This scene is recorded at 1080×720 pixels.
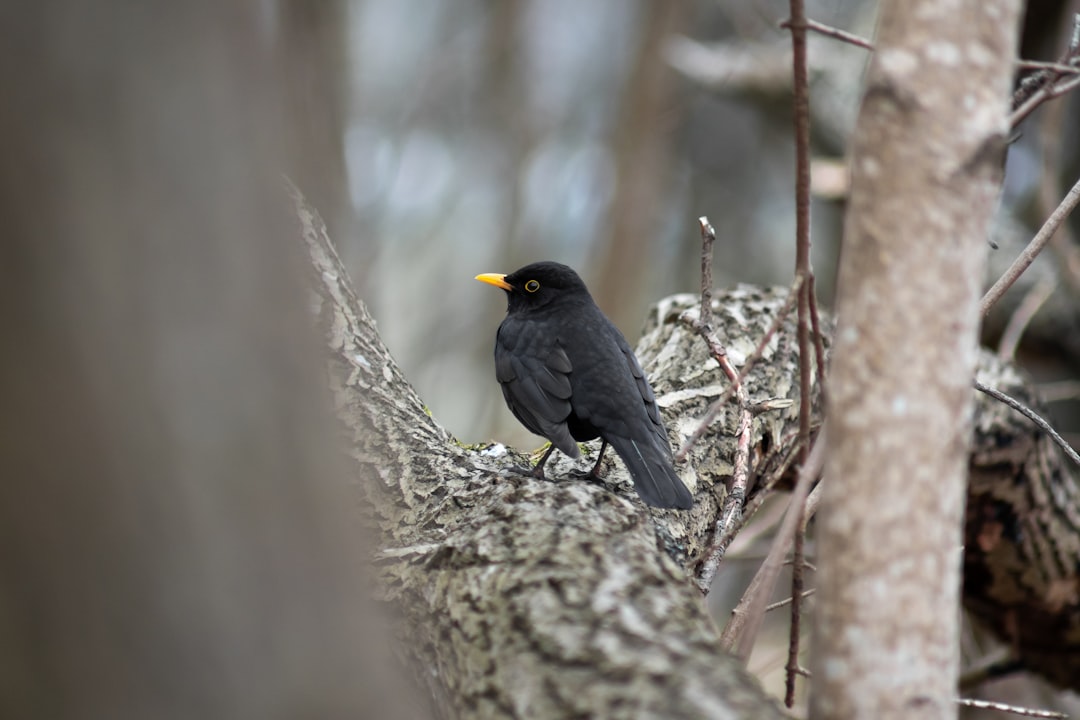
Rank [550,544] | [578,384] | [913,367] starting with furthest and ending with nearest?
[578,384]
[550,544]
[913,367]

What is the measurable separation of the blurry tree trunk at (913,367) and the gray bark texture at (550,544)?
27 centimetres

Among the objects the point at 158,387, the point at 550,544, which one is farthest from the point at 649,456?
the point at 158,387

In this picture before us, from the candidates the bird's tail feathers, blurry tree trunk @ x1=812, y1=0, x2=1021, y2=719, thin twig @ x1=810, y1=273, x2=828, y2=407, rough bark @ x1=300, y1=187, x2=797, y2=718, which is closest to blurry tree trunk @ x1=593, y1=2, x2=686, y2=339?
the bird's tail feathers

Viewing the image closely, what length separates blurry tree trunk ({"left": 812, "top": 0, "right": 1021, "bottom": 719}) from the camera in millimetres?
1746

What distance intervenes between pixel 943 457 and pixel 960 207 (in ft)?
1.60

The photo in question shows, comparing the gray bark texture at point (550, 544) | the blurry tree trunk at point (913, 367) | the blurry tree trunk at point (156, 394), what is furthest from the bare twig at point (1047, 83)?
the blurry tree trunk at point (156, 394)

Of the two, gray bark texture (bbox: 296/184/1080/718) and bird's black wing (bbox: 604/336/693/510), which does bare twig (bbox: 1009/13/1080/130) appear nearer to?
gray bark texture (bbox: 296/184/1080/718)

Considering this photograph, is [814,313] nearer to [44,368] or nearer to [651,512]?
[651,512]

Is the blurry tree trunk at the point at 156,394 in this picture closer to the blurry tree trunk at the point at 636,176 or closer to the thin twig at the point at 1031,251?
the thin twig at the point at 1031,251

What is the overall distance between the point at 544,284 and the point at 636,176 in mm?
5475

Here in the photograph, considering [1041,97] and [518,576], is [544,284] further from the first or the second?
[1041,97]

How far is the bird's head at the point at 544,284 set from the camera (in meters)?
4.36

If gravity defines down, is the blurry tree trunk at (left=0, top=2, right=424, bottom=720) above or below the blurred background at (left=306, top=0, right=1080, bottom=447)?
below

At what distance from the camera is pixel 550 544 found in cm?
219
